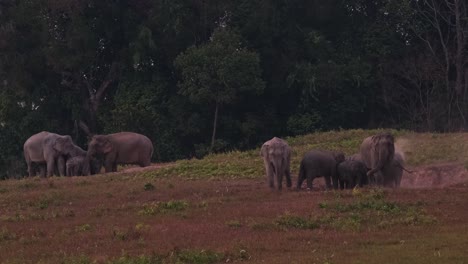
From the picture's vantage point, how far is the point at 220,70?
40.5 m

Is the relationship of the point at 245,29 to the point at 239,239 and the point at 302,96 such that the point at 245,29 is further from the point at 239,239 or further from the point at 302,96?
the point at 239,239

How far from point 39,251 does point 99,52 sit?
33458 millimetres

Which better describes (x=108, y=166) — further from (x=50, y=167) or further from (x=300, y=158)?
(x=300, y=158)

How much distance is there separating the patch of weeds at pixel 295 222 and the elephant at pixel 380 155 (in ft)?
21.3

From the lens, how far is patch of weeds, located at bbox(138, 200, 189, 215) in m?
17.7

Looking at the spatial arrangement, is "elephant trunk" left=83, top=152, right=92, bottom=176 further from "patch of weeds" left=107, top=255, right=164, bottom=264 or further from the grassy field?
"patch of weeds" left=107, top=255, right=164, bottom=264

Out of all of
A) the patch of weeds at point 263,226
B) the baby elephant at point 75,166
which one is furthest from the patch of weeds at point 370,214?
the baby elephant at point 75,166

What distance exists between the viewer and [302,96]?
145 feet

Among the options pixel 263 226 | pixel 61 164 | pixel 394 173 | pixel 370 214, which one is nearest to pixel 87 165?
pixel 61 164

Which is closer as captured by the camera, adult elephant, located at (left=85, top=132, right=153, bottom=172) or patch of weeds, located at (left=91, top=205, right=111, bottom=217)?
patch of weeds, located at (left=91, top=205, right=111, bottom=217)

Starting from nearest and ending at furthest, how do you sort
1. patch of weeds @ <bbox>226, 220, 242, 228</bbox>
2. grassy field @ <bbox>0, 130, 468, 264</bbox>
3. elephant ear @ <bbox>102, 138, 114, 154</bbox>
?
grassy field @ <bbox>0, 130, 468, 264</bbox> → patch of weeds @ <bbox>226, 220, 242, 228</bbox> → elephant ear @ <bbox>102, 138, 114, 154</bbox>

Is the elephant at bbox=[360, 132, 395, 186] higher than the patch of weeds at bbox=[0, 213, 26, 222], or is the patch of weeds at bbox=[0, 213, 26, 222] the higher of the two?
the elephant at bbox=[360, 132, 395, 186]

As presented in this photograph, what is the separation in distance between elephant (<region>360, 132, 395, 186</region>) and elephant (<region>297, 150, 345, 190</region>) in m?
0.99

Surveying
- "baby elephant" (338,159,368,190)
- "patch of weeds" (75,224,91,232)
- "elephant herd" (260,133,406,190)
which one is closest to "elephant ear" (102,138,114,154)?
"elephant herd" (260,133,406,190)
